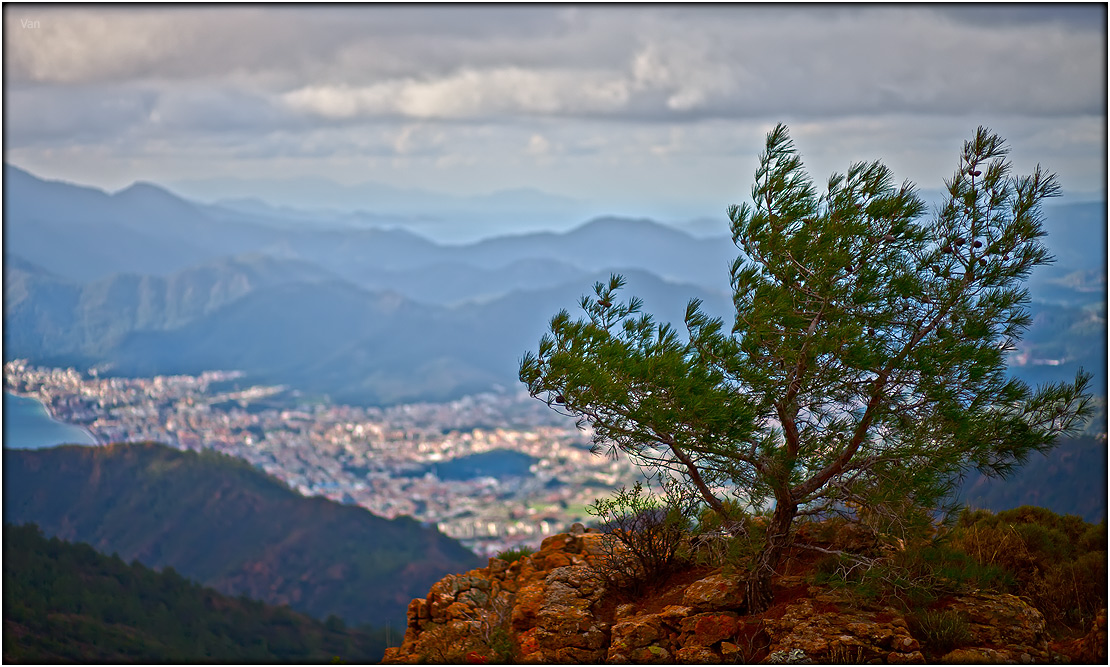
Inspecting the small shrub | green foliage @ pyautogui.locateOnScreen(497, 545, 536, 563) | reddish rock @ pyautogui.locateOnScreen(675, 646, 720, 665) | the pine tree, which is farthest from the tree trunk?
green foliage @ pyautogui.locateOnScreen(497, 545, 536, 563)

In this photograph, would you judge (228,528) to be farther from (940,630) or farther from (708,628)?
(940,630)

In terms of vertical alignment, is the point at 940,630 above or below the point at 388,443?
below

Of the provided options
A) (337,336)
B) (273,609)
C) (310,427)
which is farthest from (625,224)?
(273,609)

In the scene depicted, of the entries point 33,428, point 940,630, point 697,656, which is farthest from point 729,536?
point 33,428

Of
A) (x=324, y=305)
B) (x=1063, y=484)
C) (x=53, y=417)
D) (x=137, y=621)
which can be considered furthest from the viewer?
(x=324, y=305)

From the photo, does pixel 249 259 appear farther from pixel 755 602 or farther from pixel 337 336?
pixel 755 602

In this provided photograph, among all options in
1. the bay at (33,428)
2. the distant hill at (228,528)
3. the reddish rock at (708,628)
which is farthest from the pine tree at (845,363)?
the bay at (33,428)

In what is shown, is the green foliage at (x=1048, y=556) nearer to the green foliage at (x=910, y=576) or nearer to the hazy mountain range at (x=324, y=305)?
the green foliage at (x=910, y=576)
